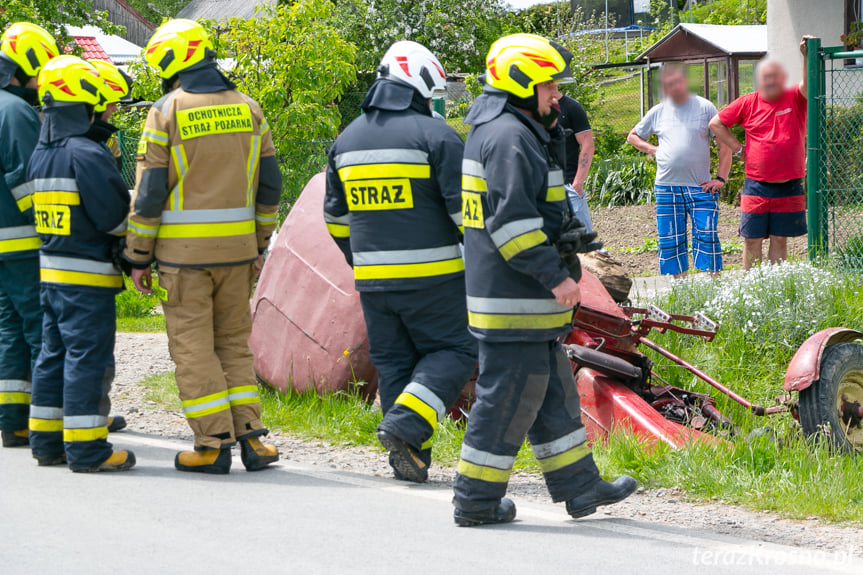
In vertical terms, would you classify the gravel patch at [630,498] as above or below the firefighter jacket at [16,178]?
below

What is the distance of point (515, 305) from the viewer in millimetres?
4215

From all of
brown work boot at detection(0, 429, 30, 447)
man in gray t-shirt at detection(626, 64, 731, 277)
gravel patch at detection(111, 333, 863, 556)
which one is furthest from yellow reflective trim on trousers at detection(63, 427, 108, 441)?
man in gray t-shirt at detection(626, 64, 731, 277)

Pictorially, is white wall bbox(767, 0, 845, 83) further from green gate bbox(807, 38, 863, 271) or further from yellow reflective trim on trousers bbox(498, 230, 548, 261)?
yellow reflective trim on trousers bbox(498, 230, 548, 261)

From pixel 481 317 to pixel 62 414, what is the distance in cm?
252

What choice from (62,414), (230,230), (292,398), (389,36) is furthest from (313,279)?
(389,36)

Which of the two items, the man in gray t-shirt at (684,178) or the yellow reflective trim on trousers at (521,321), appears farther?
the man in gray t-shirt at (684,178)

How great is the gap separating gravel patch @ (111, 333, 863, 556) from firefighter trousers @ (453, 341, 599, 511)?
35cm

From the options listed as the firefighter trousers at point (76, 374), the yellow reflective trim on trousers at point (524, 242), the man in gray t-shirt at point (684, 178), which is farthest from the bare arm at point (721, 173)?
the firefighter trousers at point (76, 374)

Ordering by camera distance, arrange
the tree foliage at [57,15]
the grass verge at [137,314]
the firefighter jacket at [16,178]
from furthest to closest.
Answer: the tree foliage at [57,15], the grass verge at [137,314], the firefighter jacket at [16,178]

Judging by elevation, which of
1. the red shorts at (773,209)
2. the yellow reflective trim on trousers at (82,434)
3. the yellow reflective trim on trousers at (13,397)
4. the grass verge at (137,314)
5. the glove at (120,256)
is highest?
the glove at (120,256)

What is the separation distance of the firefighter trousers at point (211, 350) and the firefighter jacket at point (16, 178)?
3.46 feet

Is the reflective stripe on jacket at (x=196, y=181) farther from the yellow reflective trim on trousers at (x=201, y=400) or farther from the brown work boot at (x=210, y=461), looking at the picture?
the brown work boot at (x=210, y=461)

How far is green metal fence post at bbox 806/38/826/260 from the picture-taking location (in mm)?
8320

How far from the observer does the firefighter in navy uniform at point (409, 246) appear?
196 inches
